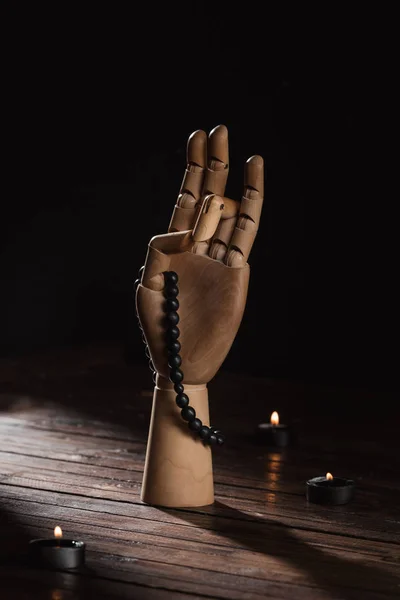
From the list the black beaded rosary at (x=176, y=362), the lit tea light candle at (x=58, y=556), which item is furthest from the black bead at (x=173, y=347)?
the lit tea light candle at (x=58, y=556)

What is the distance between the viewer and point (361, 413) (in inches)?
119

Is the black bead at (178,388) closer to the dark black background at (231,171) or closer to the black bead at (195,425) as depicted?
the black bead at (195,425)

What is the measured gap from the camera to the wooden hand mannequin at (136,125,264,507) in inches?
76.6

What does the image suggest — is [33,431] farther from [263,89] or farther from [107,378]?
[263,89]

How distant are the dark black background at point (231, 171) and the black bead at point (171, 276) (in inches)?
68.1

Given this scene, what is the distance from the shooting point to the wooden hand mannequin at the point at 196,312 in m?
1.95

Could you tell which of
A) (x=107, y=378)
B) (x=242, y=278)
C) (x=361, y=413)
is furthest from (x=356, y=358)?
(x=242, y=278)

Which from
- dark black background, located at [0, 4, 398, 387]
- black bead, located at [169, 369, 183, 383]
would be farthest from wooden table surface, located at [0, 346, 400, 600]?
dark black background, located at [0, 4, 398, 387]

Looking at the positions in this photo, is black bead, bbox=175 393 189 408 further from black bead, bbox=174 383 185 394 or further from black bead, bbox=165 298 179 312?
black bead, bbox=165 298 179 312

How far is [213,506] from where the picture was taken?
Answer: 6.46ft

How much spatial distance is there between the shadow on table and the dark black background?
1778 millimetres

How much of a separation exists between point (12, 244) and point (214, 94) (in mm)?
918

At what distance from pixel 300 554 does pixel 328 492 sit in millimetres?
336

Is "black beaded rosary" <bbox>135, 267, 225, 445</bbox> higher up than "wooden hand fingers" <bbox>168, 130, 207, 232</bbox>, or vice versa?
"wooden hand fingers" <bbox>168, 130, 207, 232</bbox>
